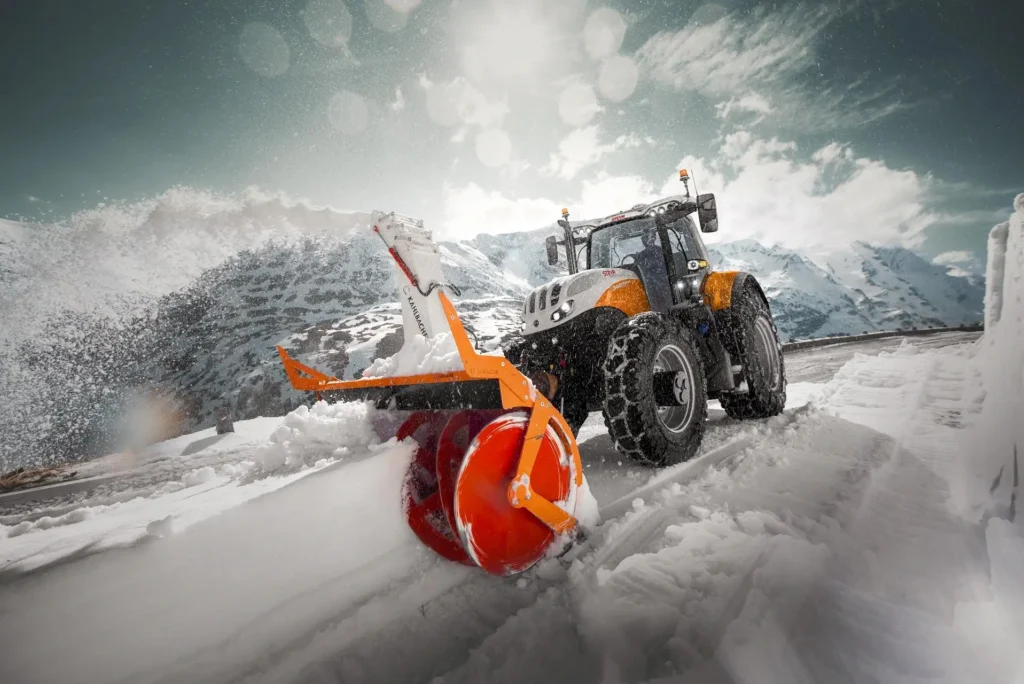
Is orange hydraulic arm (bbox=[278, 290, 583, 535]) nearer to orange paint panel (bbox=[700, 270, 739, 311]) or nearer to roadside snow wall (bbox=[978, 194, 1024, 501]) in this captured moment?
roadside snow wall (bbox=[978, 194, 1024, 501])

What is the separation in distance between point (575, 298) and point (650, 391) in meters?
1.19

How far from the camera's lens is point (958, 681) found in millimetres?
1187

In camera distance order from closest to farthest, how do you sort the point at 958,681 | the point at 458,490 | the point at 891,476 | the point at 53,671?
1. the point at 958,681
2. the point at 53,671
3. the point at 458,490
4. the point at 891,476

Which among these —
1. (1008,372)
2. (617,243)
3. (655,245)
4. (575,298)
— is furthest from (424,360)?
(655,245)

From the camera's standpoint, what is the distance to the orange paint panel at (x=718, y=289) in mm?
4363

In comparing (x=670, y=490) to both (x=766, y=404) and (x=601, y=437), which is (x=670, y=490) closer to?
(x=601, y=437)

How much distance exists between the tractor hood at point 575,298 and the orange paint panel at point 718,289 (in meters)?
0.86

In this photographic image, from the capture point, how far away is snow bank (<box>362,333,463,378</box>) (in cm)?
229

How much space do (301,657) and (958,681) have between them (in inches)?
83.8

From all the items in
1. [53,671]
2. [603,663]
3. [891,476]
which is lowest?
[891,476]

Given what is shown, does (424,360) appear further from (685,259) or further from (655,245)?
(685,259)

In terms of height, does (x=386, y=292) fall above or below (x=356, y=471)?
above

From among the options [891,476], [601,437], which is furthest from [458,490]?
[601,437]

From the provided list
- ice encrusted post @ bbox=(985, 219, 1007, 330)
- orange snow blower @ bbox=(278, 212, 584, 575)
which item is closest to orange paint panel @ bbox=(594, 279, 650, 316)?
orange snow blower @ bbox=(278, 212, 584, 575)
